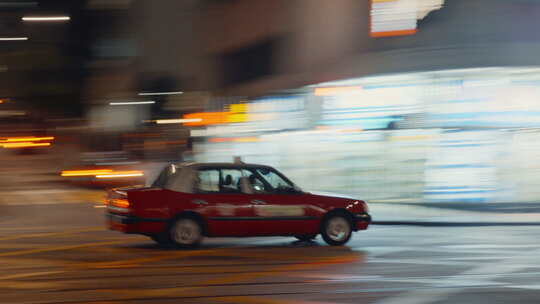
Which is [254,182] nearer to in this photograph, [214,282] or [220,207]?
[220,207]

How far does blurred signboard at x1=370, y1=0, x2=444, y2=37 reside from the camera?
22578 mm

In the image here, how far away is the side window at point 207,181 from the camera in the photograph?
14461mm

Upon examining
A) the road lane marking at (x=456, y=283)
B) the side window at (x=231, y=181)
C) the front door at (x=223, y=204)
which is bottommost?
the road lane marking at (x=456, y=283)

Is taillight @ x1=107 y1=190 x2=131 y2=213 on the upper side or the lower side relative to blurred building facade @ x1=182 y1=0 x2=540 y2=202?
lower

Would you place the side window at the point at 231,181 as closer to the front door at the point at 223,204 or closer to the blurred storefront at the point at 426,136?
the front door at the point at 223,204

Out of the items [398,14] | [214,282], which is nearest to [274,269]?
[214,282]

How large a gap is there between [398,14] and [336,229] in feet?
30.7

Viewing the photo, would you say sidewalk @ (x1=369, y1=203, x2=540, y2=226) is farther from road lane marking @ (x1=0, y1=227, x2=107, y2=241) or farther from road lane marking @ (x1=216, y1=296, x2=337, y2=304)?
road lane marking @ (x1=216, y1=296, x2=337, y2=304)

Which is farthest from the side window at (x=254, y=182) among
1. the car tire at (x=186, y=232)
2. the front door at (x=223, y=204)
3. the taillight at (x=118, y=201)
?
the taillight at (x=118, y=201)

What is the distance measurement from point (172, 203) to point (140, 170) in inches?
973

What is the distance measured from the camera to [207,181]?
14.5 metres

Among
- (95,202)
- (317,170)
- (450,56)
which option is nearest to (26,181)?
(95,202)

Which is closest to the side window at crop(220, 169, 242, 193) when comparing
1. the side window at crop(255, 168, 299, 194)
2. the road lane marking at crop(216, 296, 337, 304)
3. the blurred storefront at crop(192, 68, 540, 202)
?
the side window at crop(255, 168, 299, 194)

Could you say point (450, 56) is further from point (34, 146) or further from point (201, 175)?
point (34, 146)
